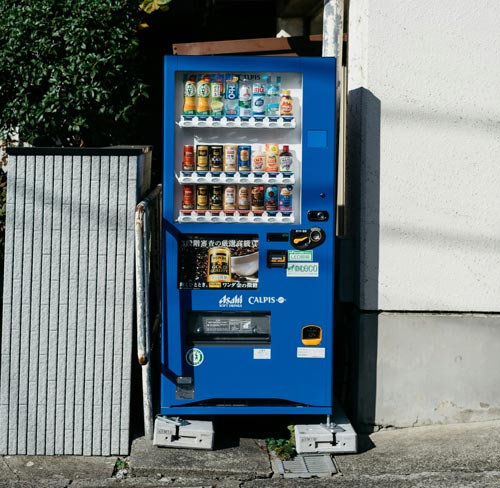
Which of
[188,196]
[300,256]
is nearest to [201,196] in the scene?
[188,196]

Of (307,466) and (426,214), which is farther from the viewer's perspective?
(426,214)

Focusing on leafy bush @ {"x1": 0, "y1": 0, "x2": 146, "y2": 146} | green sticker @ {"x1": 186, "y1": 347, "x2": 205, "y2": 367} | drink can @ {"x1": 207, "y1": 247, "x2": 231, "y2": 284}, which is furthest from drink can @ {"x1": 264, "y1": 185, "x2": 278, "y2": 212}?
leafy bush @ {"x1": 0, "y1": 0, "x2": 146, "y2": 146}

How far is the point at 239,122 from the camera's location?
5.20 meters

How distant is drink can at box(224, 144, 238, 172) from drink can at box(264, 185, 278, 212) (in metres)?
0.25

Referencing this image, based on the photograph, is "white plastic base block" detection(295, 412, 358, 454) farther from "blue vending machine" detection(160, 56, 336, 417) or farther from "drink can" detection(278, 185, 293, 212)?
"drink can" detection(278, 185, 293, 212)

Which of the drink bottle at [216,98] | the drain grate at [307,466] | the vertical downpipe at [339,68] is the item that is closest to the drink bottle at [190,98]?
the drink bottle at [216,98]

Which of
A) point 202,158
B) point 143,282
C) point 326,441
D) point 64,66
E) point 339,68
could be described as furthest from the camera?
point 339,68

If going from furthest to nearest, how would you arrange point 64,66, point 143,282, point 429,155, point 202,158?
point 64,66 < point 429,155 < point 202,158 < point 143,282

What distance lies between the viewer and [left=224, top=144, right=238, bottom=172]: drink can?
527cm

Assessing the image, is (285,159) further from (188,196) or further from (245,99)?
(188,196)

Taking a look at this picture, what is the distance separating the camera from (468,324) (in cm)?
576

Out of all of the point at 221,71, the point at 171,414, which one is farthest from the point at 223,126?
the point at 171,414

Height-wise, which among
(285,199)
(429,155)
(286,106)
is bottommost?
(285,199)

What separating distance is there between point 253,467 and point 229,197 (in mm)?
1707
